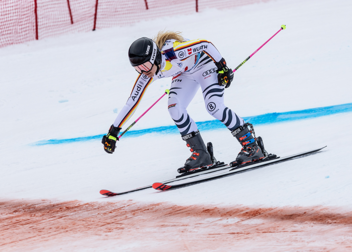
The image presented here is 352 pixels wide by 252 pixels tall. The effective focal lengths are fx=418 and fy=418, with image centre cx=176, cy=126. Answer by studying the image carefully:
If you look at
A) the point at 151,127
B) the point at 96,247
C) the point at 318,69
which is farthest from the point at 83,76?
the point at 96,247

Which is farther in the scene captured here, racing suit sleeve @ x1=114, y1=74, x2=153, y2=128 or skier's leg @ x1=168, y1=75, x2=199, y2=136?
skier's leg @ x1=168, y1=75, x2=199, y2=136

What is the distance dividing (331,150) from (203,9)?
39.5 ft

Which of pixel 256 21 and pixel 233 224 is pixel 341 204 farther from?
pixel 256 21

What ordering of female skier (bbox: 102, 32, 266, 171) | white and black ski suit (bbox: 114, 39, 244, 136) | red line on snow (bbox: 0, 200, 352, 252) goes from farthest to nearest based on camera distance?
white and black ski suit (bbox: 114, 39, 244, 136)
female skier (bbox: 102, 32, 266, 171)
red line on snow (bbox: 0, 200, 352, 252)

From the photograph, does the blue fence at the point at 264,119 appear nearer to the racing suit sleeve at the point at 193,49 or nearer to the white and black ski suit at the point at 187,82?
the white and black ski suit at the point at 187,82

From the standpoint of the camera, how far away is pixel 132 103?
3.93 meters

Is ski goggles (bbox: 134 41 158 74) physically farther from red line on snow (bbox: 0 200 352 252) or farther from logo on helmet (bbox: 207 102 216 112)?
red line on snow (bbox: 0 200 352 252)

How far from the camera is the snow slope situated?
3533 millimetres

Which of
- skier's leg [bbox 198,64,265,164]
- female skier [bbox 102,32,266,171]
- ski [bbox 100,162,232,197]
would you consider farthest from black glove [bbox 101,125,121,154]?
skier's leg [bbox 198,64,265,164]

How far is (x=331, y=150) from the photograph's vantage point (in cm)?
415

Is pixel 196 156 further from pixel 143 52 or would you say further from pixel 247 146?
pixel 143 52

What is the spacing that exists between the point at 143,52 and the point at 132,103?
1.71ft

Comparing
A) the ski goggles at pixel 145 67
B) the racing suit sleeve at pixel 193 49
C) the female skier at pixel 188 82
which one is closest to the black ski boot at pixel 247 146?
the female skier at pixel 188 82

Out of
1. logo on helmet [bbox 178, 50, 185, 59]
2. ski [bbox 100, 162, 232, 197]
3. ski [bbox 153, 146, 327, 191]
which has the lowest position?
ski [bbox 153, 146, 327, 191]
